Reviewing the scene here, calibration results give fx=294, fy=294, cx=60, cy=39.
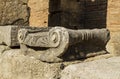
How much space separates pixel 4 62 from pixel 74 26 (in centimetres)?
722

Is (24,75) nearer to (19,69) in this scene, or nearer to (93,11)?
(19,69)

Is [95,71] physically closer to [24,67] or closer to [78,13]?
[24,67]

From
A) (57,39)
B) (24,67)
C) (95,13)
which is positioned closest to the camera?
(57,39)

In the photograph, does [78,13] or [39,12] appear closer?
[39,12]

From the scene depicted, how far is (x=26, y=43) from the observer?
10.3ft

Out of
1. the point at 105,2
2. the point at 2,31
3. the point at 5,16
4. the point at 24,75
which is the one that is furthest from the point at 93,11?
the point at 24,75

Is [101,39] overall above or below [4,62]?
above

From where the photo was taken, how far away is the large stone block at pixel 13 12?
4383mm

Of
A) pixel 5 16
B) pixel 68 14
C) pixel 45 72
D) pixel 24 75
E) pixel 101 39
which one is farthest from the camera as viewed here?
pixel 68 14

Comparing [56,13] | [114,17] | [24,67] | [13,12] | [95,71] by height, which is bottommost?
[24,67]

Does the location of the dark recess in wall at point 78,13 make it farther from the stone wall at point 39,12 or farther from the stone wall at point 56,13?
the stone wall at point 39,12

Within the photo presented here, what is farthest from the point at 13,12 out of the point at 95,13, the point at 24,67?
the point at 95,13

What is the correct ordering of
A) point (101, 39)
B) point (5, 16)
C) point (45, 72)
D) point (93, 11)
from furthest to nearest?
1. point (93, 11)
2. point (5, 16)
3. point (101, 39)
4. point (45, 72)

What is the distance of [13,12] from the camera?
443 cm
